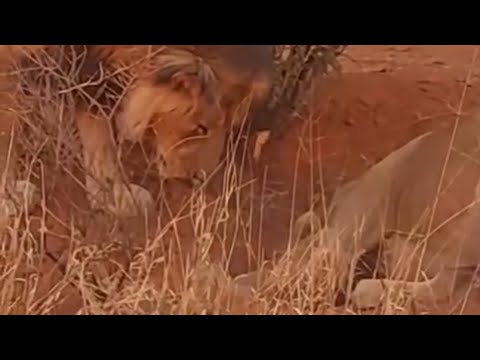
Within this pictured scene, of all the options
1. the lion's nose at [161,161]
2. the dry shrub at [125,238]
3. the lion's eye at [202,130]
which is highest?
the lion's eye at [202,130]

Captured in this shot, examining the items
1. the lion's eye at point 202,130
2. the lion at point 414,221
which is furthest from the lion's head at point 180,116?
the lion at point 414,221

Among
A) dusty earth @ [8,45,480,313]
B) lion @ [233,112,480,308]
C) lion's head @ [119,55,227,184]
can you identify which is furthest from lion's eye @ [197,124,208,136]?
lion @ [233,112,480,308]

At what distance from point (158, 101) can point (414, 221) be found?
1.56ft

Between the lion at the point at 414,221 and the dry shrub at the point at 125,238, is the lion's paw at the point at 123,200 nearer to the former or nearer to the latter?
the dry shrub at the point at 125,238

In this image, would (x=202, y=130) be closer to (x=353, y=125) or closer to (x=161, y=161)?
(x=161, y=161)

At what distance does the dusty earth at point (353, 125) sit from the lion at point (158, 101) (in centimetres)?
7

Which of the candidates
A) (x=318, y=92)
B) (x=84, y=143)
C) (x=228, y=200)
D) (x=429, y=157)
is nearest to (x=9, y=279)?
(x=84, y=143)

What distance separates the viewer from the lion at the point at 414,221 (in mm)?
2100

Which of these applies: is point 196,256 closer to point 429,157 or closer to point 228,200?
point 228,200

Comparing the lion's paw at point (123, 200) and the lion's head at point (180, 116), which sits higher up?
the lion's head at point (180, 116)

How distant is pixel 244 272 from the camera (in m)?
2.10

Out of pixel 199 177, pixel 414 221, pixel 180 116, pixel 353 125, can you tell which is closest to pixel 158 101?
pixel 180 116
